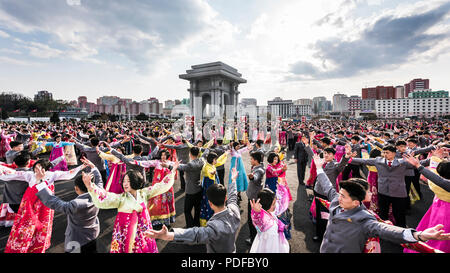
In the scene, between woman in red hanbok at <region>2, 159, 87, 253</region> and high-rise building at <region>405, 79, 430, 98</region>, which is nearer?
woman in red hanbok at <region>2, 159, 87, 253</region>

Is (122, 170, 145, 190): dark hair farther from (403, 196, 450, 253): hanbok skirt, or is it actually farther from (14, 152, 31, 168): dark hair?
(403, 196, 450, 253): hanbok skirt

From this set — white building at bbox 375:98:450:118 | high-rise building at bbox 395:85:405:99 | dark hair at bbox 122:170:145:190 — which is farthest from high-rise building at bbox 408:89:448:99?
dark hair at bbox 122:170:145:190

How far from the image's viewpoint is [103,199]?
→ 2.42 meters

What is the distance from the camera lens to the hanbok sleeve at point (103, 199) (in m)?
2.38

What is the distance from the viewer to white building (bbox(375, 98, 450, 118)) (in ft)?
359

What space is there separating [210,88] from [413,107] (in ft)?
415

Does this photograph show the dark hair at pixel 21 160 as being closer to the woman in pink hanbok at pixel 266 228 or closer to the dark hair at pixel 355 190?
the woman in pink hanbok at pixel 266 228

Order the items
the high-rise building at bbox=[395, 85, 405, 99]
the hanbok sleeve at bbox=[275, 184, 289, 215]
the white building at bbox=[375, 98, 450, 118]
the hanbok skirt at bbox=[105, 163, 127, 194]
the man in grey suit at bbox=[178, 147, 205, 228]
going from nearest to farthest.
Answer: the hanbok sleeve at bbox=[275, 184, 289, 215]
the man in grey suit at bbox=[178, 147, 205, 228]
the hanbok skirt at bbox=[105, 163, 127, 194]
the white building at bbox=[375, 98, 450, 118]
the high-rise building at bbox=[395, 85, 405, 99]

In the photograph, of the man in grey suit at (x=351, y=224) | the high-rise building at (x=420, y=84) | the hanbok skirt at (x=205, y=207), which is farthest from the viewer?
the high-rise building at (x=420, y=84)

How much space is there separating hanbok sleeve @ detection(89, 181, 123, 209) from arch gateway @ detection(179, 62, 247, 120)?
139ft

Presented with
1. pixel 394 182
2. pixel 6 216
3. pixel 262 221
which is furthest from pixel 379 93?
pixel 6 216

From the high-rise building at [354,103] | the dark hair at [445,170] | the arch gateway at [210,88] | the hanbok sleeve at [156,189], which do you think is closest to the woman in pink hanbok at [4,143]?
the hanbok sleeve at [156,189]

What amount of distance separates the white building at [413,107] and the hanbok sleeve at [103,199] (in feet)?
476
